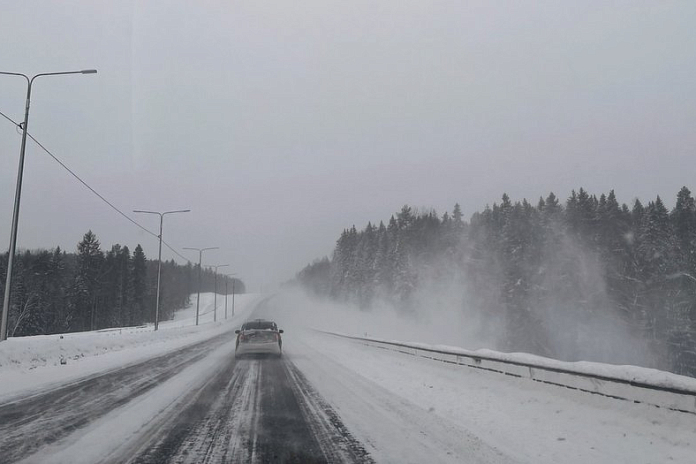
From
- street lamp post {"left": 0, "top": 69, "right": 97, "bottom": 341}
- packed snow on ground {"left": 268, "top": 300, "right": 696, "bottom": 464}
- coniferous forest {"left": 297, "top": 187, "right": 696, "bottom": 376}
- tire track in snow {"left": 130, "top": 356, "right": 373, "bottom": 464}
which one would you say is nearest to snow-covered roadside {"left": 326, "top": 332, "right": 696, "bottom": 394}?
packed snow on ground {"left": 268, "top": 300, "right": 696, "bottom": 464}

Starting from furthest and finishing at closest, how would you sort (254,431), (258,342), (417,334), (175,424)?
1. (417,334)
2. (258,342)
3. (175,424)
4. (254,431)

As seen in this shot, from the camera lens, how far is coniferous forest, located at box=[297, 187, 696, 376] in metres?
43.1

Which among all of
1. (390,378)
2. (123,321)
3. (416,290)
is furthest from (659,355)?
(123,321)

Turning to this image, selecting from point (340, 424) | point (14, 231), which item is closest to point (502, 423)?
point (340, 424)

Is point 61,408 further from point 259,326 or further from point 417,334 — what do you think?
point 417,334

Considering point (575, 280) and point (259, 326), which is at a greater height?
point (575, 280)

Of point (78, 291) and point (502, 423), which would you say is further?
point (78, 291)

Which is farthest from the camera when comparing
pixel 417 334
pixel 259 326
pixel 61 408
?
pixel 417 334

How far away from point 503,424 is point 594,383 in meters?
1.53

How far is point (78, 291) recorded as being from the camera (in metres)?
80.5

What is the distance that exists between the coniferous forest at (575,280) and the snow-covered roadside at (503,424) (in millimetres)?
39016

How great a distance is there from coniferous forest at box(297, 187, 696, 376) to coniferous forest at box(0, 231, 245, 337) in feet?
175

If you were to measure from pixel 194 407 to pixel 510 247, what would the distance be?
166 ft

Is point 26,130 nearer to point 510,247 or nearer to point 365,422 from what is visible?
point 365,422
